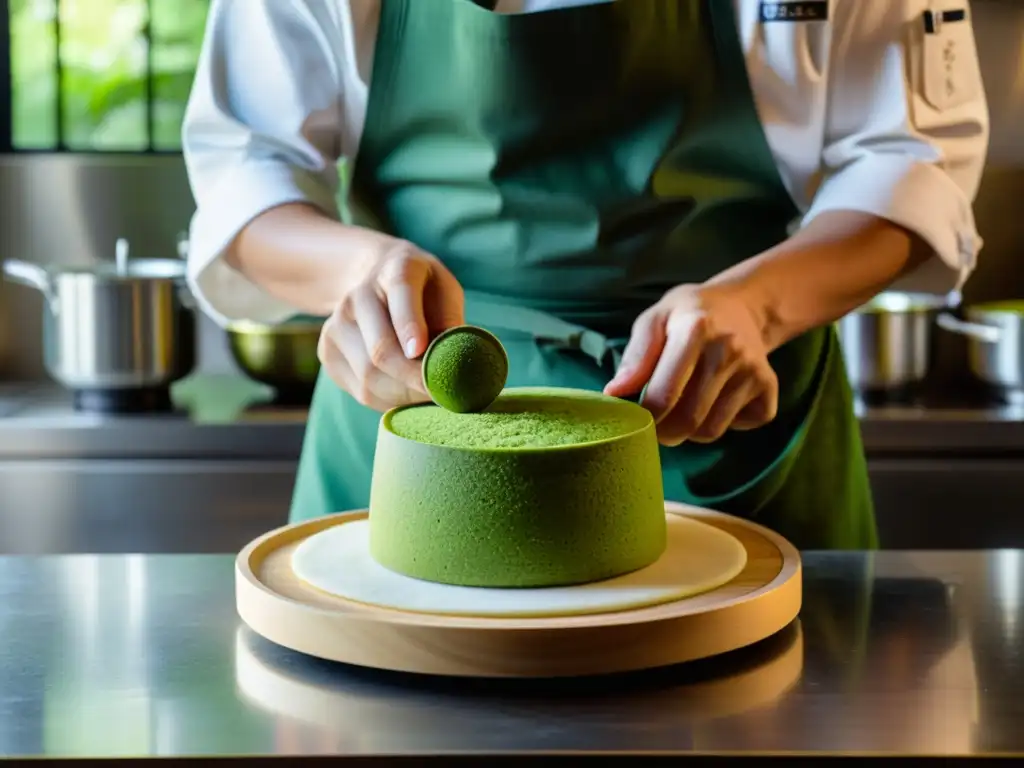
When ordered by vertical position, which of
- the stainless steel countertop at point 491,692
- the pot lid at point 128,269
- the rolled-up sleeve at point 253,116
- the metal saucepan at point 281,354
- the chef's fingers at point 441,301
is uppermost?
the rolled-up sleeve at point 253,116

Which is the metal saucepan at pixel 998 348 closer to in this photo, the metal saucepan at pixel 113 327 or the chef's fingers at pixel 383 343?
the metal saucepan at pixel 113 327

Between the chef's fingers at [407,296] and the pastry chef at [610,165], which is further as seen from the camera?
the pastry chef at [610,165]

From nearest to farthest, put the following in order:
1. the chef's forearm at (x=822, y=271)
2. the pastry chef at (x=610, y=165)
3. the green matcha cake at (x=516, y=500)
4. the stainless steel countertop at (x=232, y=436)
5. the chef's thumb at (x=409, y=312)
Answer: the green matcha cake at (x=516, y=500), the chef's thumb at (x=409, y=312), the chef's forearm at (x=822, y=271), the pastry chef at (x=610, y=165), the stainless steel countertop at (x=232, y=436)

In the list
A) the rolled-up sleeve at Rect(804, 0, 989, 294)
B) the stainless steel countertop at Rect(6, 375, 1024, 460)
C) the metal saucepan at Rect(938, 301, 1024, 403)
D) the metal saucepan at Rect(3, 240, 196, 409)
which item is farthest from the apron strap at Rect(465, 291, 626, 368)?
the metal saucepan at Rect(938, 301, 1024, 403)

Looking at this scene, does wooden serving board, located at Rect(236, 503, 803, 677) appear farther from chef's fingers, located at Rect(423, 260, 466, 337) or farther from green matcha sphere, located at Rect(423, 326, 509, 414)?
chef's fingers, located at Rect(423, 260, 466, 337)

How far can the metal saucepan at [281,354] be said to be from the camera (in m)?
2.20

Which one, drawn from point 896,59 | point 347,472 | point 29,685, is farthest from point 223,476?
point 29,685

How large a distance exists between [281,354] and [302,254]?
1.04 m

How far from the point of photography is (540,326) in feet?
4.07

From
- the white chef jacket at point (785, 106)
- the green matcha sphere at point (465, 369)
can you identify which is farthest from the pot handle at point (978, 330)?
the green matcha sphere at point (465, 369)

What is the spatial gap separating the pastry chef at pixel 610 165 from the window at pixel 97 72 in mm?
1388

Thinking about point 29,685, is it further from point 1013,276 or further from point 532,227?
point 1013,276

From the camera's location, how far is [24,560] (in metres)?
1.07

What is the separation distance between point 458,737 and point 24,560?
52 centimetres
